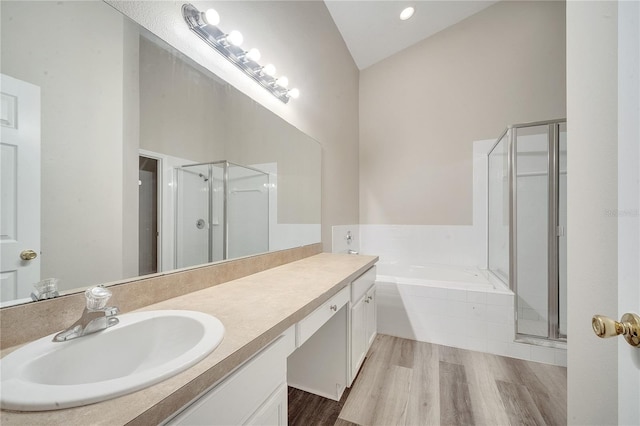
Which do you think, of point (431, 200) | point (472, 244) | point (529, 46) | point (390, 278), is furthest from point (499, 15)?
point (390, 278)

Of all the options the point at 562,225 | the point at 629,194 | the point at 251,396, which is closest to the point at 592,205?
the point at 629,194

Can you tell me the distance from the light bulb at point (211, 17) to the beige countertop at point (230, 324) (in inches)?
46.4

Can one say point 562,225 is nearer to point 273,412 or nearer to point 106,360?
point 273,412

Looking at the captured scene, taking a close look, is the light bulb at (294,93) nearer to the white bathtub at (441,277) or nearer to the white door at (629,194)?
the white door at (629,194)

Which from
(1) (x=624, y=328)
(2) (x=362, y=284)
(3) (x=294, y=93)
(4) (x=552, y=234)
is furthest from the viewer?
(4) (x=552, y=234)

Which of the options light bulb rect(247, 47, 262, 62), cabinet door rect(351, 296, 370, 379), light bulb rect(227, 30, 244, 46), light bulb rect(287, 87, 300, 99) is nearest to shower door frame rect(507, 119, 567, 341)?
cabinet door rect(351, 296, 370, 379)

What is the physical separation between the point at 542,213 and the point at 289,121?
2.35 metres

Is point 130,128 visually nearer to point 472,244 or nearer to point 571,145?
point 571,145

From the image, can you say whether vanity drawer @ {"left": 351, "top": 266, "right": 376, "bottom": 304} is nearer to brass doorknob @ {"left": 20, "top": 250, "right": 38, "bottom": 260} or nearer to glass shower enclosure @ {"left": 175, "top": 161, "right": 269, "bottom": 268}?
glass shower enclosure @ {"left": 175, "top": 161, "right": 269, "bottom": 268}

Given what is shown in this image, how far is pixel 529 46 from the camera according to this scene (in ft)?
8.69

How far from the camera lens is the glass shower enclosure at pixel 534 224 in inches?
82.8

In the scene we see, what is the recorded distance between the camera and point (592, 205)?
2.41 feet

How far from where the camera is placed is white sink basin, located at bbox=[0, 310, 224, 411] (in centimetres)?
41

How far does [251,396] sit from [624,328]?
83 centimetres
